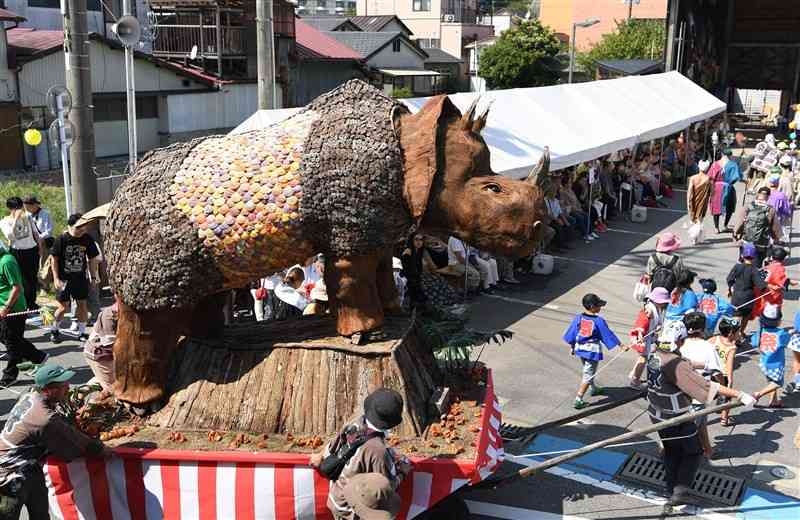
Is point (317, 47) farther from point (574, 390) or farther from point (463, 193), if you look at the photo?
point (463, 193)

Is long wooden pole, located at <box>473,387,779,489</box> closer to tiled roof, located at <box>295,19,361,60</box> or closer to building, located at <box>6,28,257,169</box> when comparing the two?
building, located at <box>6,28,257,169</box>

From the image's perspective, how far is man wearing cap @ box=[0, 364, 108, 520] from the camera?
5.09 metres

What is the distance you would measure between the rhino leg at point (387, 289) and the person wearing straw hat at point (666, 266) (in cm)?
386

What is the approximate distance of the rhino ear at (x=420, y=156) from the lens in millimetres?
5328

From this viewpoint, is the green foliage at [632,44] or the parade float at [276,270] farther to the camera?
the green foliage at [632,44]

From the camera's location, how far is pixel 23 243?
969cm

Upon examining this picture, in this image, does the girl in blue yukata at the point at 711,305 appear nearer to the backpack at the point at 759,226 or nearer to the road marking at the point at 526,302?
the road marking at the point at 526,302

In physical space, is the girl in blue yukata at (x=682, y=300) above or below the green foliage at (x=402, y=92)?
below

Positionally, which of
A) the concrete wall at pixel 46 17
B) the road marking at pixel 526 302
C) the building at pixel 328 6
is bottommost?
the road marking at pixel 526 302

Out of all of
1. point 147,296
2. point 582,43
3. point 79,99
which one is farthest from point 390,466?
point 582,43

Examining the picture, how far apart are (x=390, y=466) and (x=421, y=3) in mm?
64057

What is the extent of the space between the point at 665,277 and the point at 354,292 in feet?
15.5

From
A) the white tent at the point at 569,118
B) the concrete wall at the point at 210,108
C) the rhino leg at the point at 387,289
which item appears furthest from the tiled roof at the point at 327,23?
the rhino leg at the point at 387,289

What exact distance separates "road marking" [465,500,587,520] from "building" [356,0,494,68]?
190 feet
